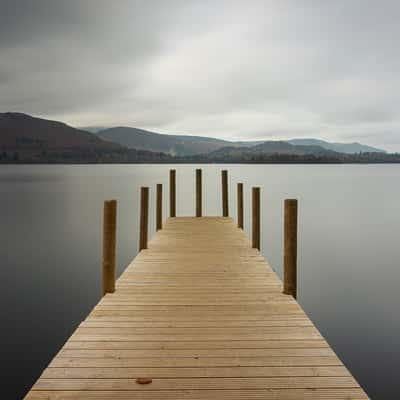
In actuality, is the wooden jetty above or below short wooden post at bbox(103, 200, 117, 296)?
below

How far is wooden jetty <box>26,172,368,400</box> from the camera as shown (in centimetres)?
265

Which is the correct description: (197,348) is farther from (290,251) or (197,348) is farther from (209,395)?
(290,251)

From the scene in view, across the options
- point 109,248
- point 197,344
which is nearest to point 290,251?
point 197,344

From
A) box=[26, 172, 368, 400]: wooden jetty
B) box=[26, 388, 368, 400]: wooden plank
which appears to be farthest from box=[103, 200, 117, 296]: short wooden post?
box=[26, 388, 368, 400]: wooden plank

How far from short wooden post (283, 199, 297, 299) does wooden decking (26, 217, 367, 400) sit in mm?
209

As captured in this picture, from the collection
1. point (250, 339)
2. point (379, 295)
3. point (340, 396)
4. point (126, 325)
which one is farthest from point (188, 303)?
point (379, 295)

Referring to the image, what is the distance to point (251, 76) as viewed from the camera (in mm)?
50844

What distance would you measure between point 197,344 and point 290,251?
240 cm

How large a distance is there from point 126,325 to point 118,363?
0.85 meters

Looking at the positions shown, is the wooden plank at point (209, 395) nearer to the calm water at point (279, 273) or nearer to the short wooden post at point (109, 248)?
the short wooden post at point (109, 248)

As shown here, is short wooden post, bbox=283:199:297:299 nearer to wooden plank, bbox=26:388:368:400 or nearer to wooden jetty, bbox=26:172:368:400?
wooden jetty, bbox=26:172:368:400

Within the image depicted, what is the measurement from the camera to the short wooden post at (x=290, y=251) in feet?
16.6

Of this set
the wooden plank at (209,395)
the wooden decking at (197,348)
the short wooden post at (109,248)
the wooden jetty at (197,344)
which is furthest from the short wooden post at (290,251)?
the short wooden post at (109,248)

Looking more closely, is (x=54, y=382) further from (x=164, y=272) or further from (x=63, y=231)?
(x=63, y=231)
